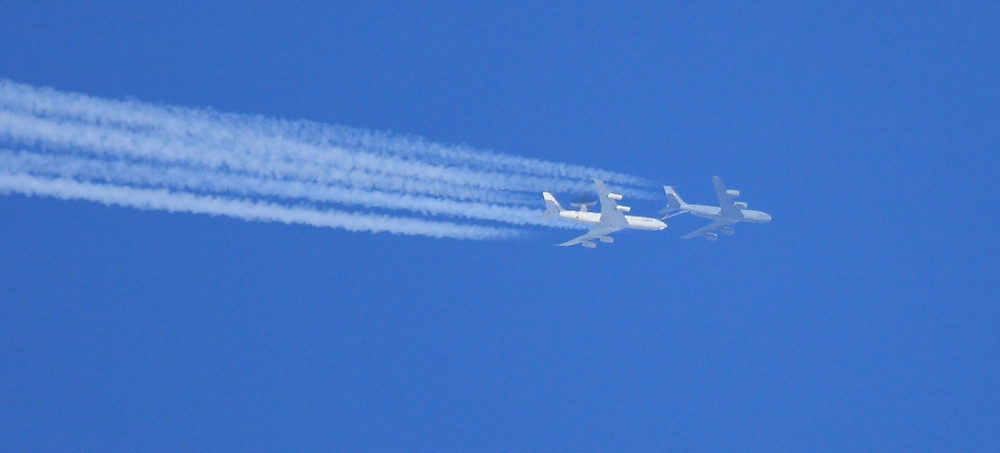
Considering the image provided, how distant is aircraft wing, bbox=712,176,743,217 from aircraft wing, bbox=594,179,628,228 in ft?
19.2

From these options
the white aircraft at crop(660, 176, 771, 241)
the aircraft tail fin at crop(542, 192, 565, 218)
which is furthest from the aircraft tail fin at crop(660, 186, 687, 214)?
the aircraft tail fin at crop(542, 192, 565, 218)

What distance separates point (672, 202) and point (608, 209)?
5.61m

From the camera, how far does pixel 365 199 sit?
136 feet

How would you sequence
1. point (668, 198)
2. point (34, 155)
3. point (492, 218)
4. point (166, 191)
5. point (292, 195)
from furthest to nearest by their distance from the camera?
point (668, 198) < point (492, 218) < point (292, 195) < point (166, 191) < point (34, 155)

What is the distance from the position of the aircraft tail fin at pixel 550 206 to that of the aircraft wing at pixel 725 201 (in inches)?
322

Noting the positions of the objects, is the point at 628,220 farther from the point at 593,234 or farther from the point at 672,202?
the point at 672,202

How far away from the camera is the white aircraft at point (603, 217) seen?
46.2 meters

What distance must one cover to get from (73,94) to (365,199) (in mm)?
10168

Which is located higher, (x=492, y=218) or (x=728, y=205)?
(x=728, y=205)

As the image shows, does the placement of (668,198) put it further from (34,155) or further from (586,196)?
(34,155)

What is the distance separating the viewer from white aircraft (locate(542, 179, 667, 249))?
46188 mm

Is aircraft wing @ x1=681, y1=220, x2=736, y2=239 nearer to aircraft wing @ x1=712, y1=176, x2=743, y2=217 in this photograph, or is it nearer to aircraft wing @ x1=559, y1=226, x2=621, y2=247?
aircraft wing @ x1=712, y1=176, x2=743, y2=217

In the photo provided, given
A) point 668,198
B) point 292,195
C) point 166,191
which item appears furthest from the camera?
point 668,198

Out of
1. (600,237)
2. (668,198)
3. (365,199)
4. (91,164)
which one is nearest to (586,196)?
(600,237)
